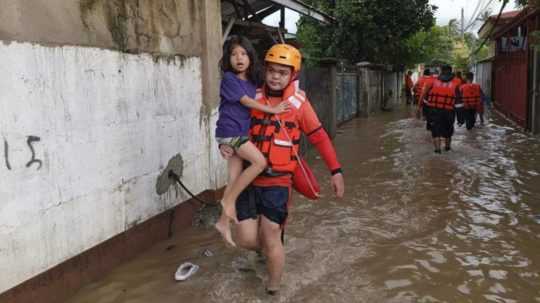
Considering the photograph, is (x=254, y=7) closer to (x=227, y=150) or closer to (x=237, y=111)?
(x=237, y=111)

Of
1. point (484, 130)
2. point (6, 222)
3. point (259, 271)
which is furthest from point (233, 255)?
point (484, 130)

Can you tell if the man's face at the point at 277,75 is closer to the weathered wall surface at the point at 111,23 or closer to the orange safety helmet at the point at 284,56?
the orange safety helmet at the point at 284,56

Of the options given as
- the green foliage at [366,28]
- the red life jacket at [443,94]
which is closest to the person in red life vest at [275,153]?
the red life jacket at [443,94]

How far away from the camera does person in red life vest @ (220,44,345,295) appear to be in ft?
12.0

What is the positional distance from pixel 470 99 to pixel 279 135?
10.8 m

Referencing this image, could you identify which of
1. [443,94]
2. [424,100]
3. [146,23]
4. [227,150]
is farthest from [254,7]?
[227,150]

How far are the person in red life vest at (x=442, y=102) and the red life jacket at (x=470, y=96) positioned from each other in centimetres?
362

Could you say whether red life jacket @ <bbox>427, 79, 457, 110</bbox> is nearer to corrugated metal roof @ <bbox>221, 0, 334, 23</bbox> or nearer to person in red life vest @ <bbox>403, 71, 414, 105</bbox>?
corrugated metal roof @ <bbox>221, 0, 334, 23</bbox>

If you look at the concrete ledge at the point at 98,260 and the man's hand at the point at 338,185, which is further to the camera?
the man's hand at the point at 338,185

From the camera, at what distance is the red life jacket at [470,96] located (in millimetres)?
13219

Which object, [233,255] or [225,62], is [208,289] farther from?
[225,62]

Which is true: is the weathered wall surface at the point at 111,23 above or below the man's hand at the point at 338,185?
above

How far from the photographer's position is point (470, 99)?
13.2m

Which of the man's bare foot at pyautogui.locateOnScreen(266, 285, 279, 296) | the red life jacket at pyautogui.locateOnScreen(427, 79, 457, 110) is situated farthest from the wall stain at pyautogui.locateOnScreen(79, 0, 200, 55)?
the red life jacket at pyautogui.locateOnScreen(427, 79, 457, 110)
